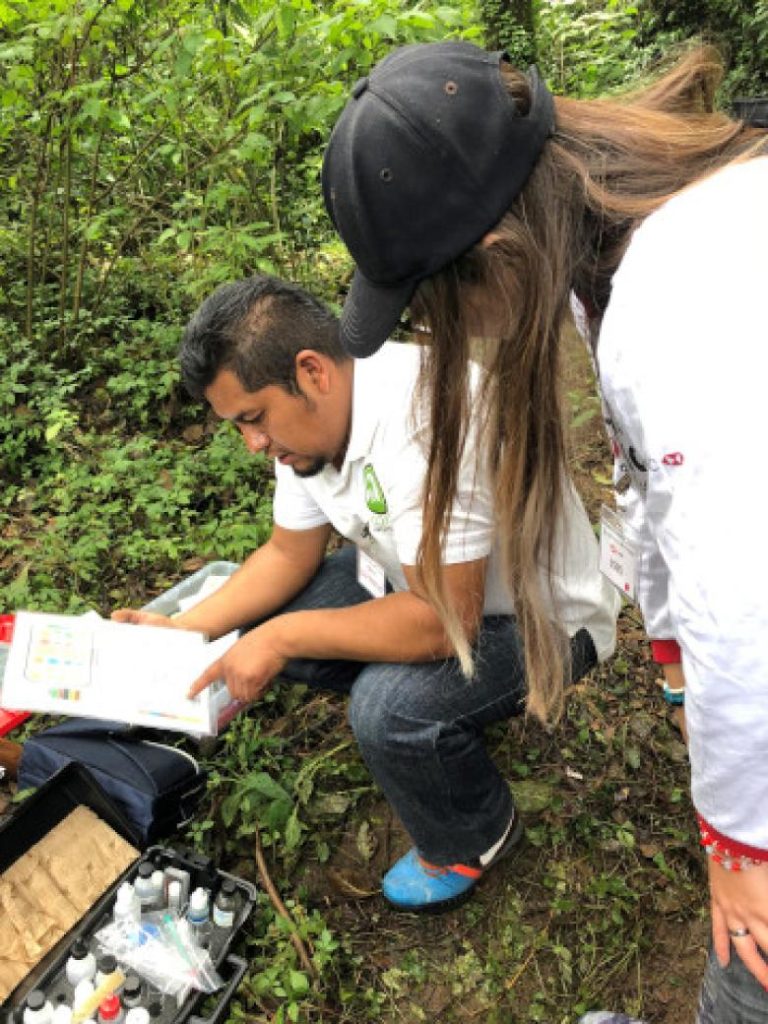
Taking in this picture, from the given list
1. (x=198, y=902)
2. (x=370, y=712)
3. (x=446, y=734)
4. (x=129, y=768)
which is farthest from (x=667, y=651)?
(x=129, y=768)

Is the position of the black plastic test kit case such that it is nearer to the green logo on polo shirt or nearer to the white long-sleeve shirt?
the green logo on polo shirt

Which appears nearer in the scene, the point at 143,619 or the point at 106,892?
the point at 106,892

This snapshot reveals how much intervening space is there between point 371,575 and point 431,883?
0.78m

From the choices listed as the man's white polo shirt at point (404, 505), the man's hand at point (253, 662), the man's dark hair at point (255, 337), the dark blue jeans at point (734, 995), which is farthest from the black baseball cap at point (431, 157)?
the man's hand at point (253, 662)

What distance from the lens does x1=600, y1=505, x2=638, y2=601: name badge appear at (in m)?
1.60

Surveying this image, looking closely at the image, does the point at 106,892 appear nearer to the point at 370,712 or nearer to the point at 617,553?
the point at 370,712

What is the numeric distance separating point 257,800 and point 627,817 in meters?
0.98

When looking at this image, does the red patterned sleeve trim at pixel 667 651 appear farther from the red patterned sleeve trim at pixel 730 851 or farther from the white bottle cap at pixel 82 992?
the white bottle cap at pixel 82 992

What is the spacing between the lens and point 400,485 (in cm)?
181

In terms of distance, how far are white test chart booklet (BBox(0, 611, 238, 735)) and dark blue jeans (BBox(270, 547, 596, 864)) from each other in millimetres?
451

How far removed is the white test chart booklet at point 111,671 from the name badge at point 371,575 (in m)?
0.40

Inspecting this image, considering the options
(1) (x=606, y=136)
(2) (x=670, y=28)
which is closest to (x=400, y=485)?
(1) (x=606, y=136)

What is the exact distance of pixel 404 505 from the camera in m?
1.81

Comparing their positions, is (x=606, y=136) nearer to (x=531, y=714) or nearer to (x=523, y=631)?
(x=523, y=631)
